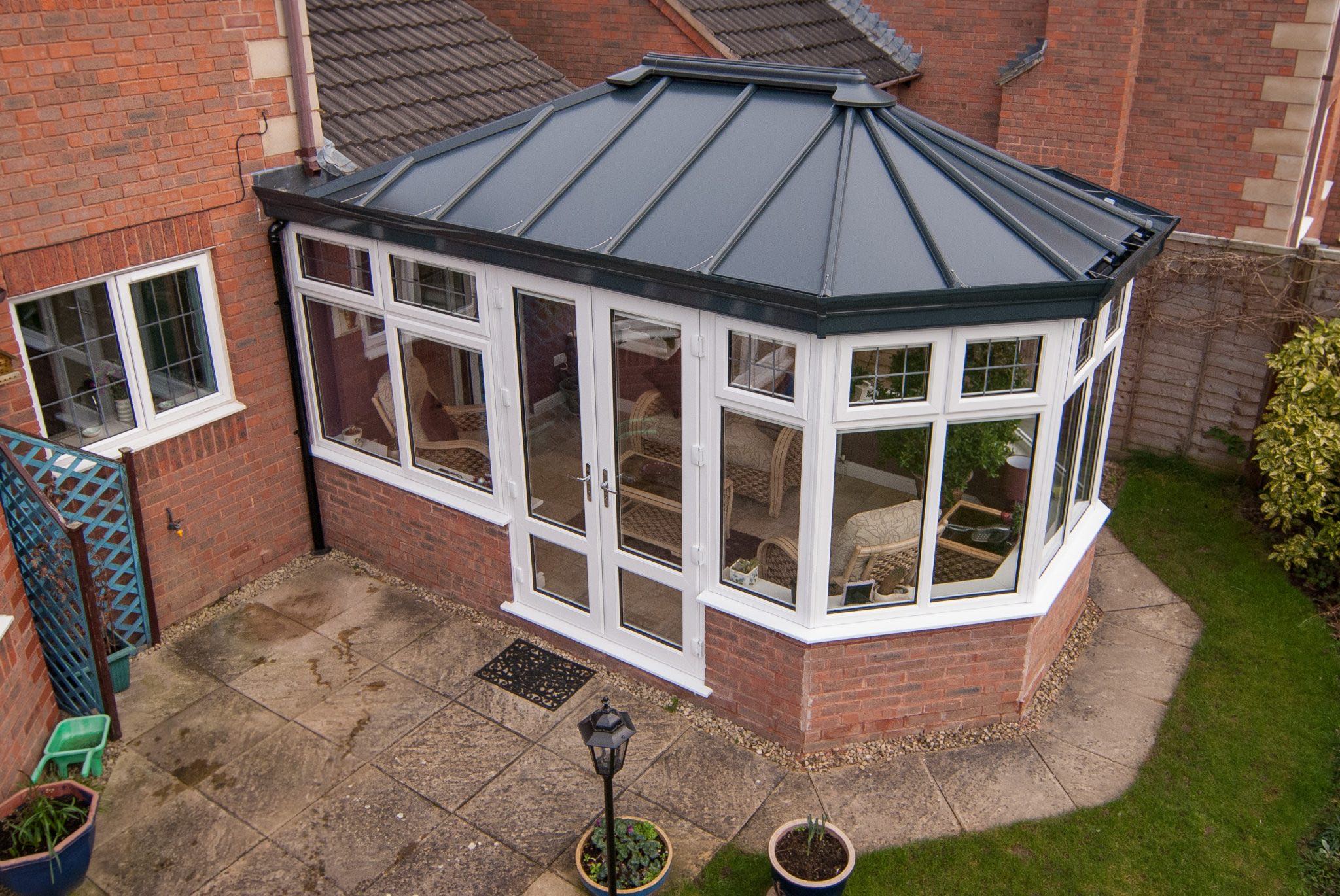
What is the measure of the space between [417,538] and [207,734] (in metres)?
2.00

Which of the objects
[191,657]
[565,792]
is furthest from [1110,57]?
[191,657]

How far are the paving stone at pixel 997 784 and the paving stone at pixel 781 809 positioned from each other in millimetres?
767

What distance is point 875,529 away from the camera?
6.18 metres

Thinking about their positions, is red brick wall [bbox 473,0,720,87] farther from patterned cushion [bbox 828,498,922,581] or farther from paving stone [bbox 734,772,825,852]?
paving stone [bbox 734,772,825,852]

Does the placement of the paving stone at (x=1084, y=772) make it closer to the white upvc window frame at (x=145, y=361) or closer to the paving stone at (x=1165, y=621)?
the paving stone at (x=1165, y=621)

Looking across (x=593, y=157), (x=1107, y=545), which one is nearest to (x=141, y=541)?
(x=593, y=157)

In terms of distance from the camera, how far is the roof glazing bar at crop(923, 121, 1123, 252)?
5.98m

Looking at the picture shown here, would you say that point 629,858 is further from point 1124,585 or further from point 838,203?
point 1124,585

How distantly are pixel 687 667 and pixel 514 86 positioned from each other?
539 cm

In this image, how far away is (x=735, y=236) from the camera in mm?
5750

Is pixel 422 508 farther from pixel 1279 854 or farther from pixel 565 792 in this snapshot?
pixel 1279 854

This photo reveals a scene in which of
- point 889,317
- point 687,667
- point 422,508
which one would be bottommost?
point 687,667

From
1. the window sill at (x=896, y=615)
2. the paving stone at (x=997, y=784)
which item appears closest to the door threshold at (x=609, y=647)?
the window sill at (x=896, y=615)

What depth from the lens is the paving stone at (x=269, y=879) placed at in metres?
5.62
